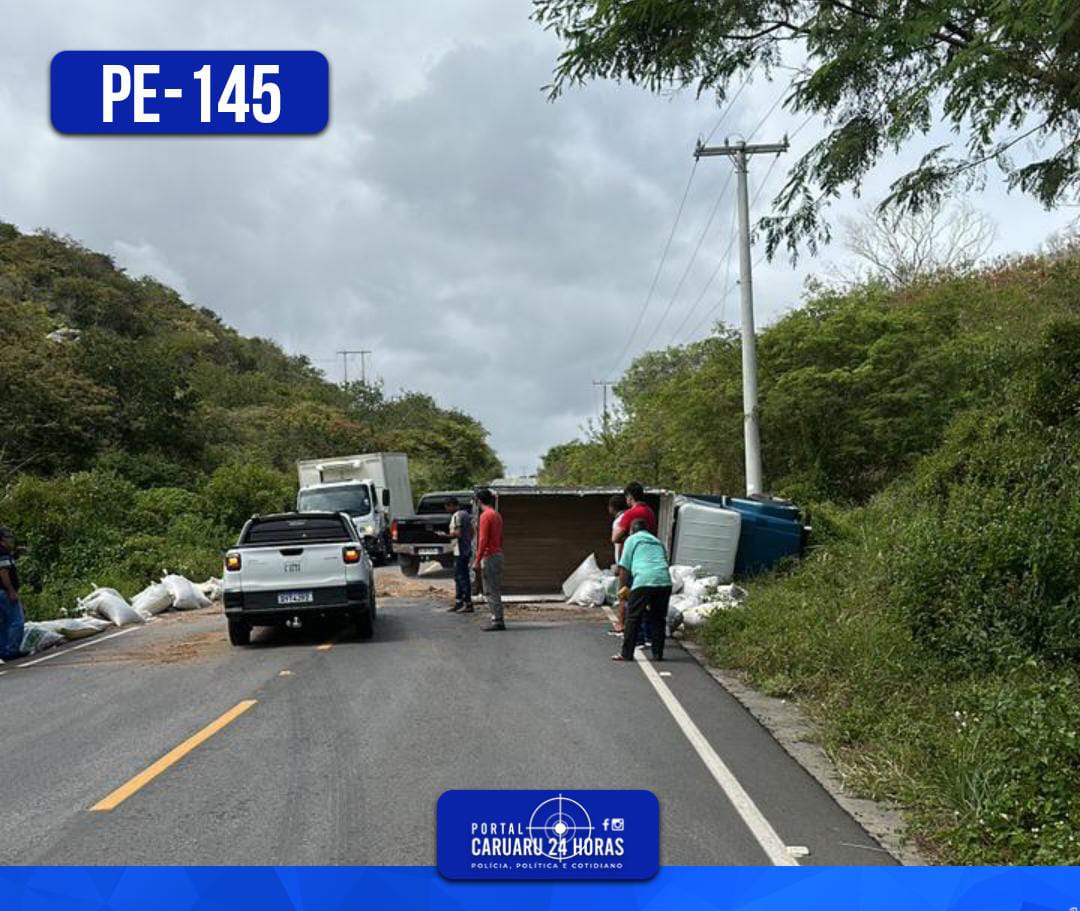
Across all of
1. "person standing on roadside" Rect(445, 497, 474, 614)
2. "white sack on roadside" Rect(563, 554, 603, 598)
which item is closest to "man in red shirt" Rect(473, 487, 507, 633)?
"person standing on roadside" Rect(445, 497, 474, 614)

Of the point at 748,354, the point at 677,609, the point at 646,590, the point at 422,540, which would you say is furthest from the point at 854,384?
the point at 646,590

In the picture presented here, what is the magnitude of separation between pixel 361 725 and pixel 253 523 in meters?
6.80

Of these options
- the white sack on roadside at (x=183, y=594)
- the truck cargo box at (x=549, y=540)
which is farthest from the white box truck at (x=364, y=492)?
the truck cargo box at (x=549, y=540)

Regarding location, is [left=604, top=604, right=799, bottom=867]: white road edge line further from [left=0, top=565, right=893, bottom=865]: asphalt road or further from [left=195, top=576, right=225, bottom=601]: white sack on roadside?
[left=195, top=576, right=225, bottom=601]: white sack on roadside

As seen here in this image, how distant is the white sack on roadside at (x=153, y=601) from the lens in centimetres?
1905

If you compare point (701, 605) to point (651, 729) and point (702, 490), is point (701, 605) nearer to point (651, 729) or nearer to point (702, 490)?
point (651, 729)

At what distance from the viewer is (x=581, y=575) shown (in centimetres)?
1808

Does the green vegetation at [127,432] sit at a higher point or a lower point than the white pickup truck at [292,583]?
higher

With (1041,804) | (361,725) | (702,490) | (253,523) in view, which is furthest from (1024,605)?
(702,490)

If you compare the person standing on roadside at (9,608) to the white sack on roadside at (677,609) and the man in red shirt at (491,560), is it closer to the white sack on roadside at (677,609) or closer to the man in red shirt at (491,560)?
the man in red shirt at (491,560)

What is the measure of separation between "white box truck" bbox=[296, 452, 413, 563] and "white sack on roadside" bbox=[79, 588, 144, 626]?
853 cm

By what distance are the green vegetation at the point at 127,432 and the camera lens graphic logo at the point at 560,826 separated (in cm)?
1522

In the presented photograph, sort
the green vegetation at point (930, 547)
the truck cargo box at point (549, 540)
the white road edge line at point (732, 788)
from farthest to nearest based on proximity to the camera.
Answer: the truck cargo box at point (549, 540), the green vegetation at point (930, 547), the white road edge line at point (732, 788)

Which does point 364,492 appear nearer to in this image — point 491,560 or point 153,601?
point 153,601
